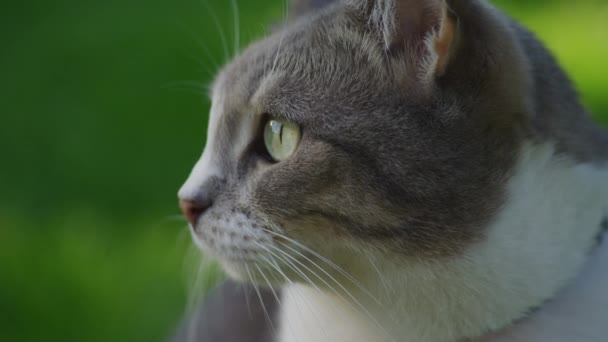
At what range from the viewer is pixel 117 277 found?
2.13 m

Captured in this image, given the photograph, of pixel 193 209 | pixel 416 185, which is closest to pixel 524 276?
pixel 416 185

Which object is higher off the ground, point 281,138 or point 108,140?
point 108,140

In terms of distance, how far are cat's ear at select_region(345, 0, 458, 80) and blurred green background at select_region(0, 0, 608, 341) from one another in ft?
1.29

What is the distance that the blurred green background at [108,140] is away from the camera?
6.82 ft

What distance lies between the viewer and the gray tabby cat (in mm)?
1063

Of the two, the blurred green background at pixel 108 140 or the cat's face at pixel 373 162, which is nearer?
the cat's face at pixel 373 162

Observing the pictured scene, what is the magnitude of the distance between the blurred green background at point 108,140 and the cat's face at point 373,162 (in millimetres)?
346

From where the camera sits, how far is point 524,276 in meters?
1.10

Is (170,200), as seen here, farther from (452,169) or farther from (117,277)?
(452,169)

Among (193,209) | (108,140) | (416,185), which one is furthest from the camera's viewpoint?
(108,140)

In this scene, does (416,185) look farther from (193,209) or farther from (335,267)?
(193,209)

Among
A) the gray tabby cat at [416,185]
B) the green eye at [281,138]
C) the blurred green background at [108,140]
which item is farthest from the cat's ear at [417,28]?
the blurred green background at [108,140]

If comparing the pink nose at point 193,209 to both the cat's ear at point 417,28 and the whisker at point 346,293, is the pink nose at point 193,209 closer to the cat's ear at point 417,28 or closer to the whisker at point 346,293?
the whisker at point 346,293

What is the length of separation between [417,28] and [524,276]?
1.20 ft
